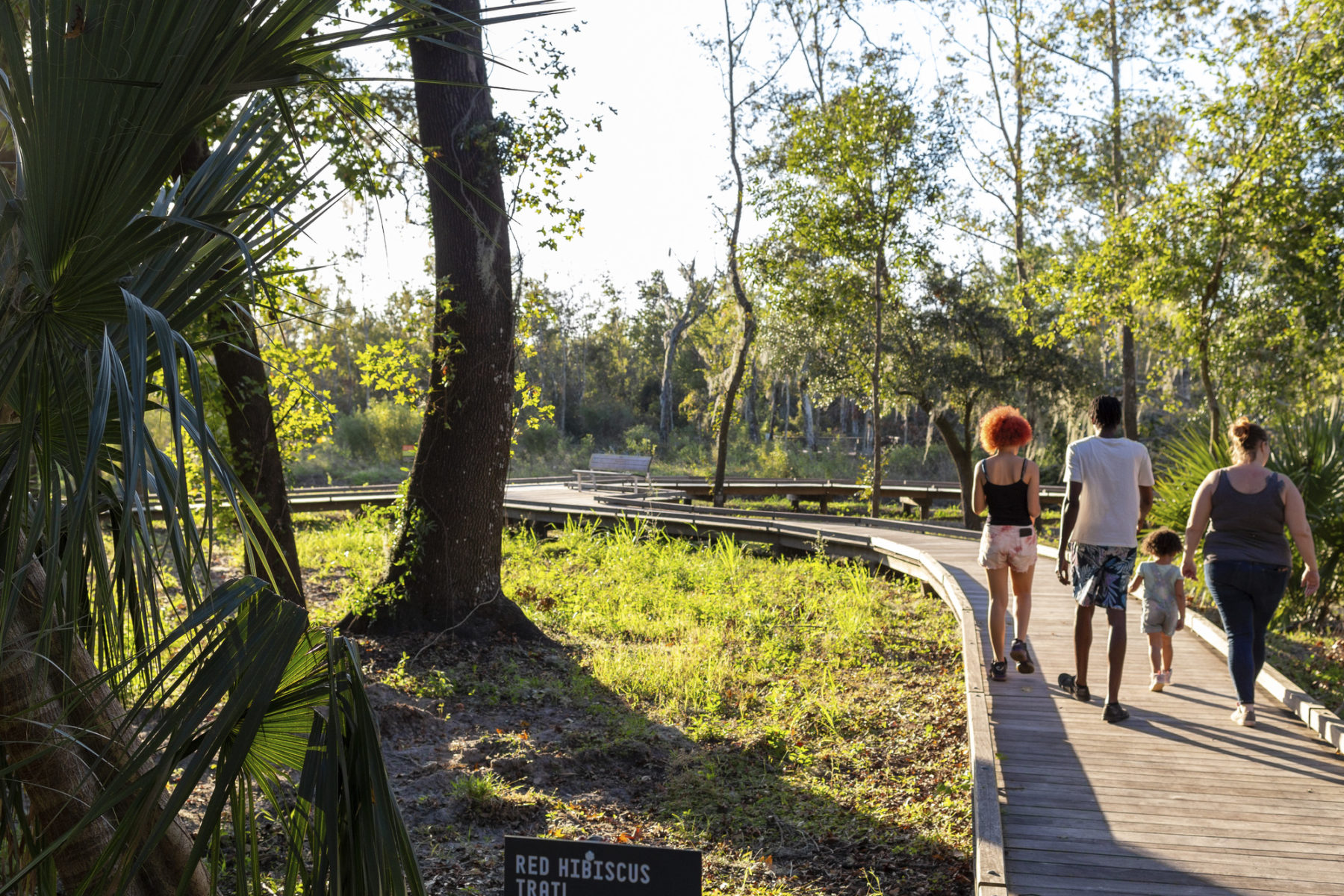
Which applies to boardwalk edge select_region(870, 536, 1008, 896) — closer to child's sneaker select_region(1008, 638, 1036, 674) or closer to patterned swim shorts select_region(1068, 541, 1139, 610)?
child's sneaker select_region(1008, 638, 1036, 674)

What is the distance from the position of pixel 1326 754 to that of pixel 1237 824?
4.49 feet

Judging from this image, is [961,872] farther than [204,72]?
Yes

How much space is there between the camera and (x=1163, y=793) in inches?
198

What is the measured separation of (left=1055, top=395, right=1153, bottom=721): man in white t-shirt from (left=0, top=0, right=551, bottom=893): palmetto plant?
4.95 metres

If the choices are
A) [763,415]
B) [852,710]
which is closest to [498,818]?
[852,710]

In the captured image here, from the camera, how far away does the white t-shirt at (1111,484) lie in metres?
5.83

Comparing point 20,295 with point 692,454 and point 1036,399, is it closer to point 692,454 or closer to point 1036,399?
point 1036,399

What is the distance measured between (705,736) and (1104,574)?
2.87m

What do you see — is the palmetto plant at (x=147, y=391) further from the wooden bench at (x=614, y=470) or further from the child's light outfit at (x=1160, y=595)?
the wooden bench at (x=614, y=470)

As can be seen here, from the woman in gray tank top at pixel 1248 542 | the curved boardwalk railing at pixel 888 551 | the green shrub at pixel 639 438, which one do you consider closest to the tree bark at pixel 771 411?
the green shrub at pixel 639 438

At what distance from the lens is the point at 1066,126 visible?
23406mm

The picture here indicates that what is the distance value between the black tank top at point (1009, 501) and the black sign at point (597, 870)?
14.5 feet

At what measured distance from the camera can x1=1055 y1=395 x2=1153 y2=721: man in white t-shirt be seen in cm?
584

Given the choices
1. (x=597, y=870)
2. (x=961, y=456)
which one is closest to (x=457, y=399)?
(x=597, y=870)
